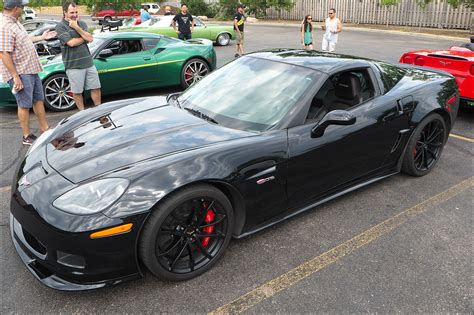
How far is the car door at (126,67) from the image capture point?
677cm

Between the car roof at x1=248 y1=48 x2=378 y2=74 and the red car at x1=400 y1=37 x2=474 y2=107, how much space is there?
100 inches

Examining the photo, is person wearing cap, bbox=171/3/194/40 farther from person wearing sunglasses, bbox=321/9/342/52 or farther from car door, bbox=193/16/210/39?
person wearing sunglasses, bbox=321/9/342/52

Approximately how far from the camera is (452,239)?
3049mm

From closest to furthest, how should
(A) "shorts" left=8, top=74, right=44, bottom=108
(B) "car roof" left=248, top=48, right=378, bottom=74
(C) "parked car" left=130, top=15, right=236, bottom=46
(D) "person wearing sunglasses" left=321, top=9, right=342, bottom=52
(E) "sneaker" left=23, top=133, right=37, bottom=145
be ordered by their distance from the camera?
(B) "car roof" left=248, top=48, right=378, bottom=74
(A) "shorts" left=8, top=74, right=44, bottom=108
(E) "sneaker" left=23, top=133, right=37, bottom=145
(D) "person wearing sunglasses" left=321, top=9, right=342, bottom=52
(C) "parked car" left=130, top=15, right=236, bottom=46

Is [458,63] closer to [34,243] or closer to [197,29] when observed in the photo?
[34,243]

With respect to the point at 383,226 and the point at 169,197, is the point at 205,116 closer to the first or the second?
the point at 169,197

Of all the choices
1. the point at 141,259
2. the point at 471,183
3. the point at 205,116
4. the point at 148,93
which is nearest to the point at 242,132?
the point at 205,116

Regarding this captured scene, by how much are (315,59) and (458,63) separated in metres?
3.35

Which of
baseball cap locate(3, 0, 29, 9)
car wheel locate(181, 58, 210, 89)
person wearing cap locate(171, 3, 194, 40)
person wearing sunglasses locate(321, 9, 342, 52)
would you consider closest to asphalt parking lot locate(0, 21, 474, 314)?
baseball cap locate(3, 0, 29, 9)

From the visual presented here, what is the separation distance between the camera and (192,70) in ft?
25.5

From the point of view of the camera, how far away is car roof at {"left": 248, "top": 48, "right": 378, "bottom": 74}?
3.33 metres

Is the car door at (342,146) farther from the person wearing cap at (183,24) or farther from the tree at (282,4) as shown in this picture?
the tree at (282,4)

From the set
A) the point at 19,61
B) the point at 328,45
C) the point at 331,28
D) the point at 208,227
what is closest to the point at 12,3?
the point at 19,61

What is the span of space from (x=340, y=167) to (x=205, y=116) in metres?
1.20
